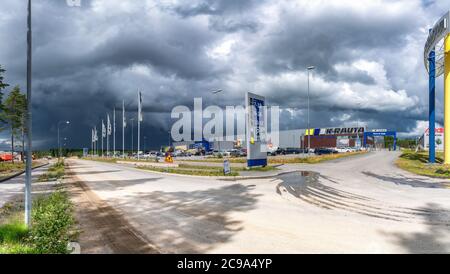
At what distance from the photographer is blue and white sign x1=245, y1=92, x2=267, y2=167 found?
26.6 metres

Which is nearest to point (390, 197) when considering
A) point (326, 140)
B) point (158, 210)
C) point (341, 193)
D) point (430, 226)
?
point (341, 193)

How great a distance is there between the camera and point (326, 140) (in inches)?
5231

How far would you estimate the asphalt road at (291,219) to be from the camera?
665 centimetres

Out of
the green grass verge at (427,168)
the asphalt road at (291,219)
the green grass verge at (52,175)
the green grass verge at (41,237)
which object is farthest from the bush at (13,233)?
the green grass verge at (427,168)

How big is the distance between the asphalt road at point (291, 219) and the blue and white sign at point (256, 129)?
11.3 m

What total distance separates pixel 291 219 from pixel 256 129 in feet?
60.3

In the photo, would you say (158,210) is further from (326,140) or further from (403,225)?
(326,140)

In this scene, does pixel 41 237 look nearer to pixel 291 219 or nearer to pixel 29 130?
pixel 29 130

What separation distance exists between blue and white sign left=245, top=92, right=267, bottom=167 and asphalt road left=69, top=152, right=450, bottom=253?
11.3 meters

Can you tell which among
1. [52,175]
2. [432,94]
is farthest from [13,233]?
[432,94]

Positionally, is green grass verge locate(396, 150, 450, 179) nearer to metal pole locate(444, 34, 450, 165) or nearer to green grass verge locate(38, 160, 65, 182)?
metal pole locate(444, 34, 450, 165)
